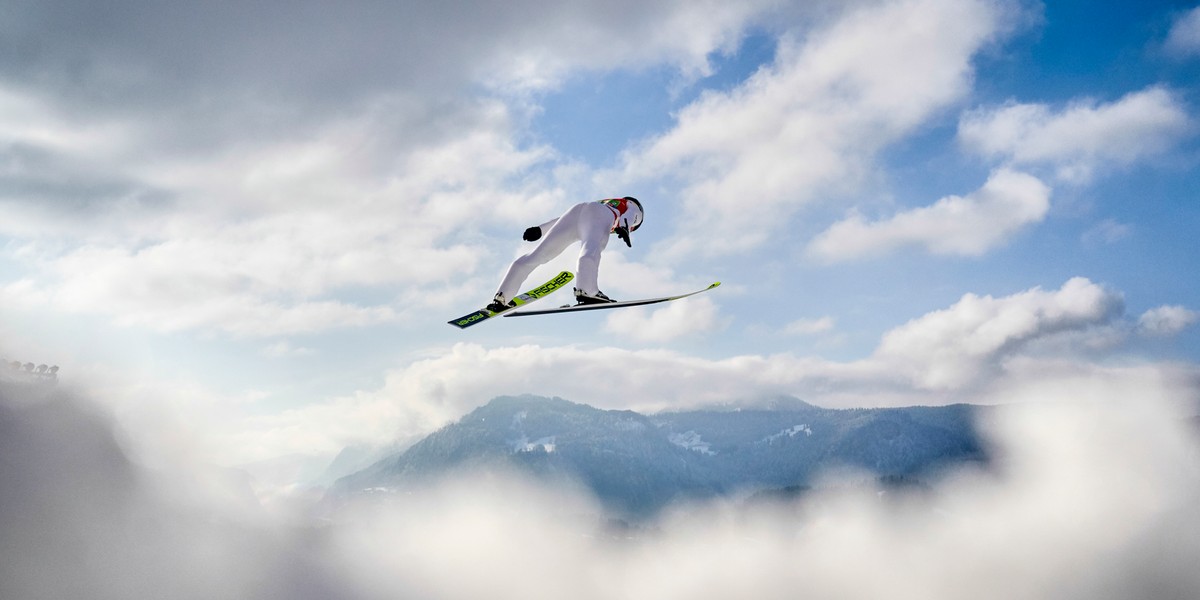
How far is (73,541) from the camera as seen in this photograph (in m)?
128

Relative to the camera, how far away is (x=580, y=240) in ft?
66.1

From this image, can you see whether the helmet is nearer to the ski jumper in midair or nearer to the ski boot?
the ski jumper in midair

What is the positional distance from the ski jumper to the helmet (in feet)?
1.77

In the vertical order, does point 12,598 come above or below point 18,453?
below

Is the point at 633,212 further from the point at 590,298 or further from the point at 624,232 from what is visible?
the point at 590,298

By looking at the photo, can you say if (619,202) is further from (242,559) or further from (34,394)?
(242,559)

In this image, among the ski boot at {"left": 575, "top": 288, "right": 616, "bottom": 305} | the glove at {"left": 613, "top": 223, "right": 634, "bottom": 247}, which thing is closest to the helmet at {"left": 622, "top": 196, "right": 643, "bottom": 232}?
the glove at {"left": 613, "top": 223, "right": 634, "bottom": 247}

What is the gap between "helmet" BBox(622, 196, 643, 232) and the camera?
2086 centimetres

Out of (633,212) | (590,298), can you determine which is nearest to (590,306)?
(590,298)

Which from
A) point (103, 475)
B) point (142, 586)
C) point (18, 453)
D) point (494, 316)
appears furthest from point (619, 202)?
point (142, 586)

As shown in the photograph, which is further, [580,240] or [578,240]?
[578,240]

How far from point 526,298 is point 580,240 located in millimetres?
2387

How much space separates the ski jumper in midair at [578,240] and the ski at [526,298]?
0.26 m

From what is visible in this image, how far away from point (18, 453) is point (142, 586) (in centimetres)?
4327
